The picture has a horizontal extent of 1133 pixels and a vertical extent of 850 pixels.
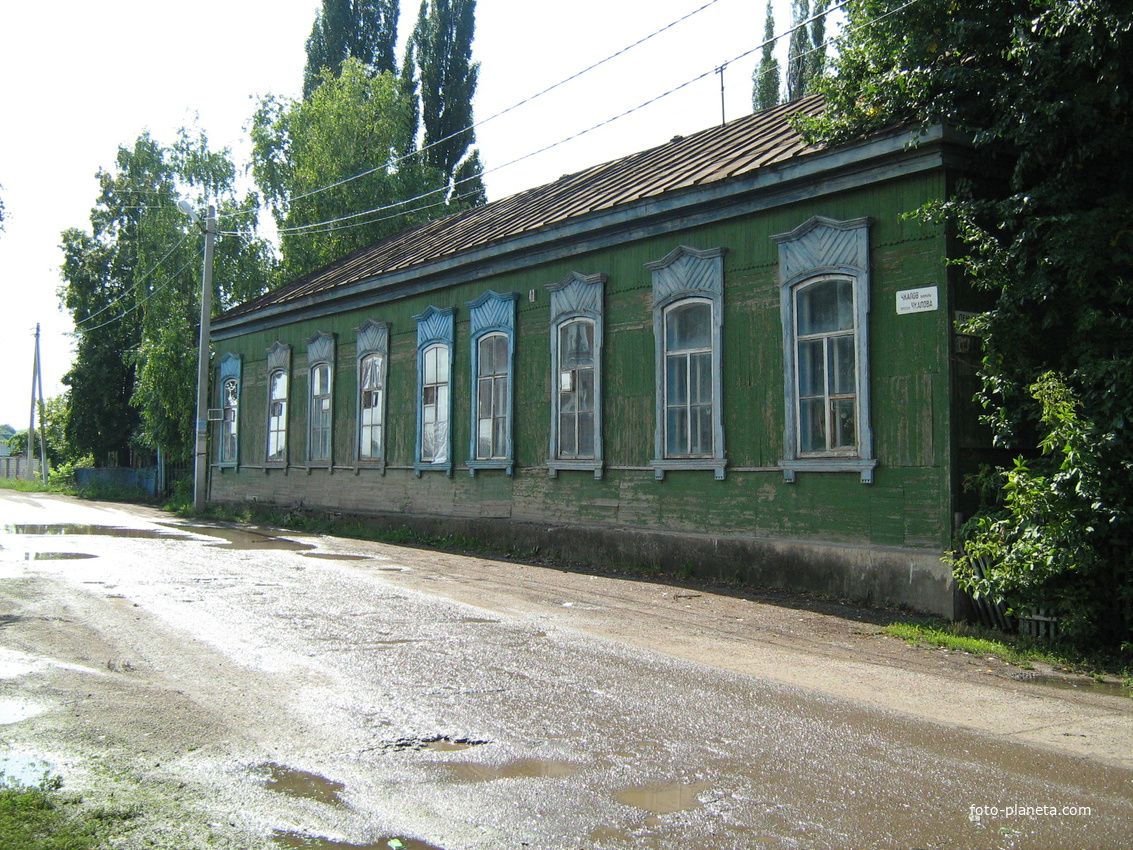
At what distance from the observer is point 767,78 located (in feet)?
122

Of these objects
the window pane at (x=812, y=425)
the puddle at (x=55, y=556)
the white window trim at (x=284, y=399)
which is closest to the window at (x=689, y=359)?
the window pane at (x=812, y=425)

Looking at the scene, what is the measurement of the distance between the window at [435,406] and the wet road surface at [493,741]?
29.5 feet

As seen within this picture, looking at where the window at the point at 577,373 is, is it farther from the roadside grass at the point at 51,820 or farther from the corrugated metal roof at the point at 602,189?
the roadside grass at the point at 51,820

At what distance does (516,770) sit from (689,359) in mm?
8944

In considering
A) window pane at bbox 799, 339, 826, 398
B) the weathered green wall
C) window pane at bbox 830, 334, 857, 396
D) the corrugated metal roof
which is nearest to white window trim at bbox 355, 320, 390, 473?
the weathered green wall

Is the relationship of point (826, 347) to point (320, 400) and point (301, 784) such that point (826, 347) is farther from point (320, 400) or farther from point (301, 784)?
point (320, 400)

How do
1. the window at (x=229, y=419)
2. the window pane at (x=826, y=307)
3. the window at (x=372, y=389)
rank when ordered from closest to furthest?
the window pane at (x=826, y=307) → the window at (x=372, y=389) → the window at (x=229, y=419)

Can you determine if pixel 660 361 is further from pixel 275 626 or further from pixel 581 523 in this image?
pixel 275 626

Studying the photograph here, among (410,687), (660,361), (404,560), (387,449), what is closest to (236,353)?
(387,449)

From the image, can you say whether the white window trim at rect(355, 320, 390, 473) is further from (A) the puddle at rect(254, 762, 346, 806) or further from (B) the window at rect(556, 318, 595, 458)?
(A) the puddle at rect(254, 762, 346, 806)

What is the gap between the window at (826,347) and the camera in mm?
10664

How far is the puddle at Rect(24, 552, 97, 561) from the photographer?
12958mm

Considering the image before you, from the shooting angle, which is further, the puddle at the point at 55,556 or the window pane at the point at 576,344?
the window pane at the point at 576,344

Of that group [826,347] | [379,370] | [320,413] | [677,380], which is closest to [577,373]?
[677,380]
